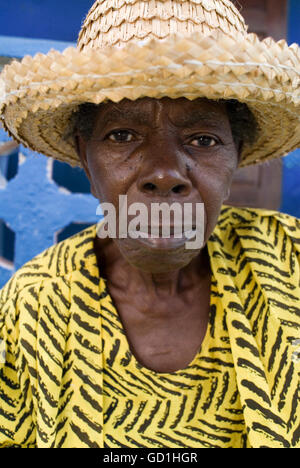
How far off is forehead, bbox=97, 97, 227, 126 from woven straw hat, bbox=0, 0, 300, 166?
0.32 feet

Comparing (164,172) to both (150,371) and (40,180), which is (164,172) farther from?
(40,180)

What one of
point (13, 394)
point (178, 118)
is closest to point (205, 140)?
point (178, 118)

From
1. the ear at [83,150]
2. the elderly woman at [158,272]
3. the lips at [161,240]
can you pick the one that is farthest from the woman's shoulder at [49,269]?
the lips at [161,240]

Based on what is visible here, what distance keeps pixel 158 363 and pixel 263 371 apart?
29 cm

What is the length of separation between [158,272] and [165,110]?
16.5 inches

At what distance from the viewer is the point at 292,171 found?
7.24 feet

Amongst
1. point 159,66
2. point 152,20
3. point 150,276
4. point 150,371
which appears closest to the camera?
point 159,66

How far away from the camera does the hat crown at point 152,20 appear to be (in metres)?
0.97

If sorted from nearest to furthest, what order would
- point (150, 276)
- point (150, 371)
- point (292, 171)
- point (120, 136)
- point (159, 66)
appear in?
point (159, 66)
point (120, 136)
point (150, 371)
point (150, 276)
point (292, 171)

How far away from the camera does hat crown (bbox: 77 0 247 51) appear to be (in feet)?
3.19

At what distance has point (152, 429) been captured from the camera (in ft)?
4.01

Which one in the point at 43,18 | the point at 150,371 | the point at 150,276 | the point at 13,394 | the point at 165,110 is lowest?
the point at 13,394

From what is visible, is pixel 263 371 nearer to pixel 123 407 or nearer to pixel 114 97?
pixel 123 407

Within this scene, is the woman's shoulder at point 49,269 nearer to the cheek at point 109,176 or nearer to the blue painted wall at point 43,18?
the cheek at point 109,176
